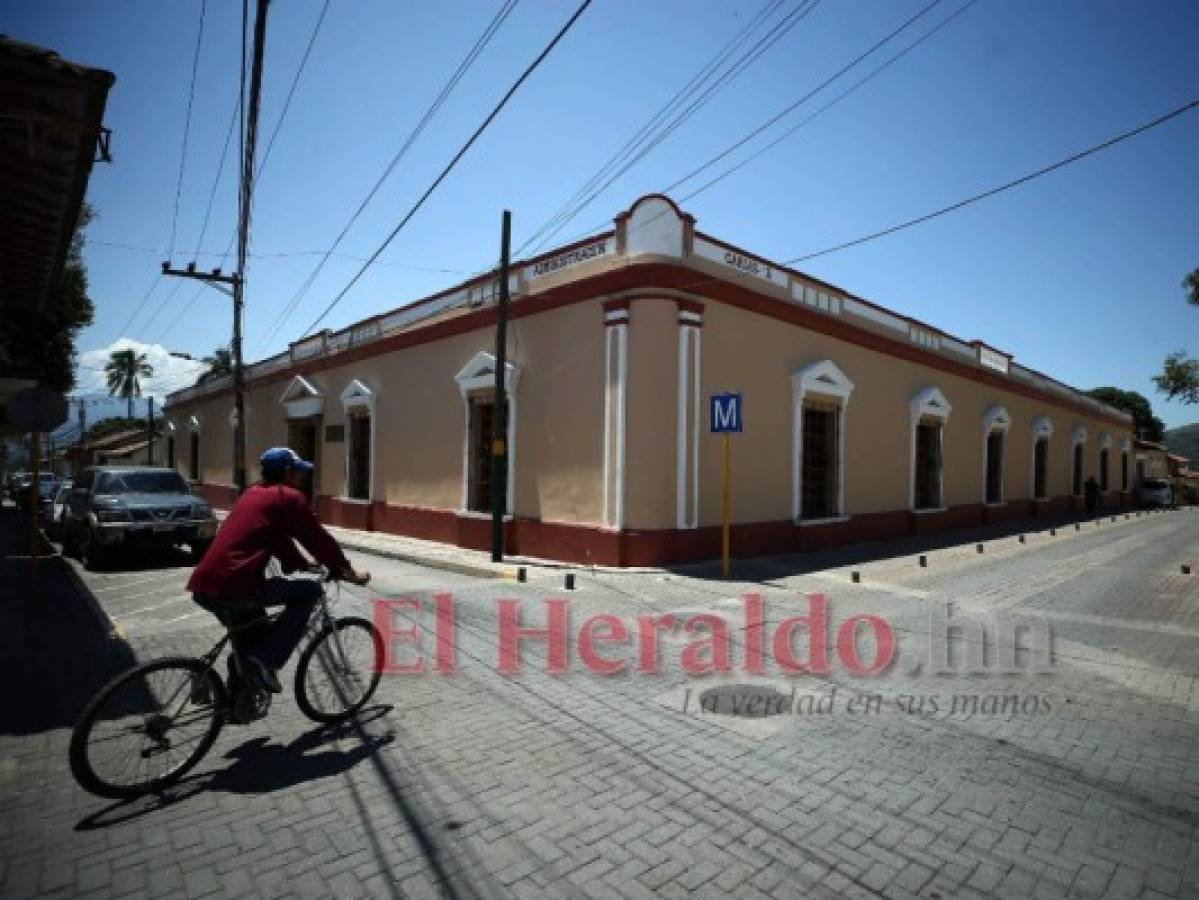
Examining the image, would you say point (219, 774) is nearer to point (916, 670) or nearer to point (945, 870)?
point (945, 870)

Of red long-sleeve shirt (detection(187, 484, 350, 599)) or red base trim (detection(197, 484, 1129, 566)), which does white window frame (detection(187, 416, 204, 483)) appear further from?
red long-sleeve shirt (detection(187, 484, 350, 599))

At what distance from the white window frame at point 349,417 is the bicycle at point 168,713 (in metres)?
13.0

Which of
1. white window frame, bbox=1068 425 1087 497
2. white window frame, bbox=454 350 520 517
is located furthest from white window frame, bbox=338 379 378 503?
white window frame, bbox=1068 425 1087 497

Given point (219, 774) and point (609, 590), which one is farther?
point (609, 590)

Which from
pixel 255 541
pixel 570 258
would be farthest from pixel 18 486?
pixel 255 541

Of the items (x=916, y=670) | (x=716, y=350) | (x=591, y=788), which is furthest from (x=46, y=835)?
(x=716, y=350)

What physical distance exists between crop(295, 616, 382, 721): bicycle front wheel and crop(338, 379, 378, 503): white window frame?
12734mm

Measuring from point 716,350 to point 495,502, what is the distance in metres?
4.75

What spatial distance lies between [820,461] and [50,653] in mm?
12706

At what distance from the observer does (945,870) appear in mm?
2795

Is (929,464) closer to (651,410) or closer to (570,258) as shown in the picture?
(651,410)

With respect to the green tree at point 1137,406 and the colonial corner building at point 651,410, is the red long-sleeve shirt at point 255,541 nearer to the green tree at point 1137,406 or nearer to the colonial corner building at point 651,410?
the colonial corner building at point 651,410

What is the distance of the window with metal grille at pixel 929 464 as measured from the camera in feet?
56.3

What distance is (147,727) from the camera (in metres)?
3.34
